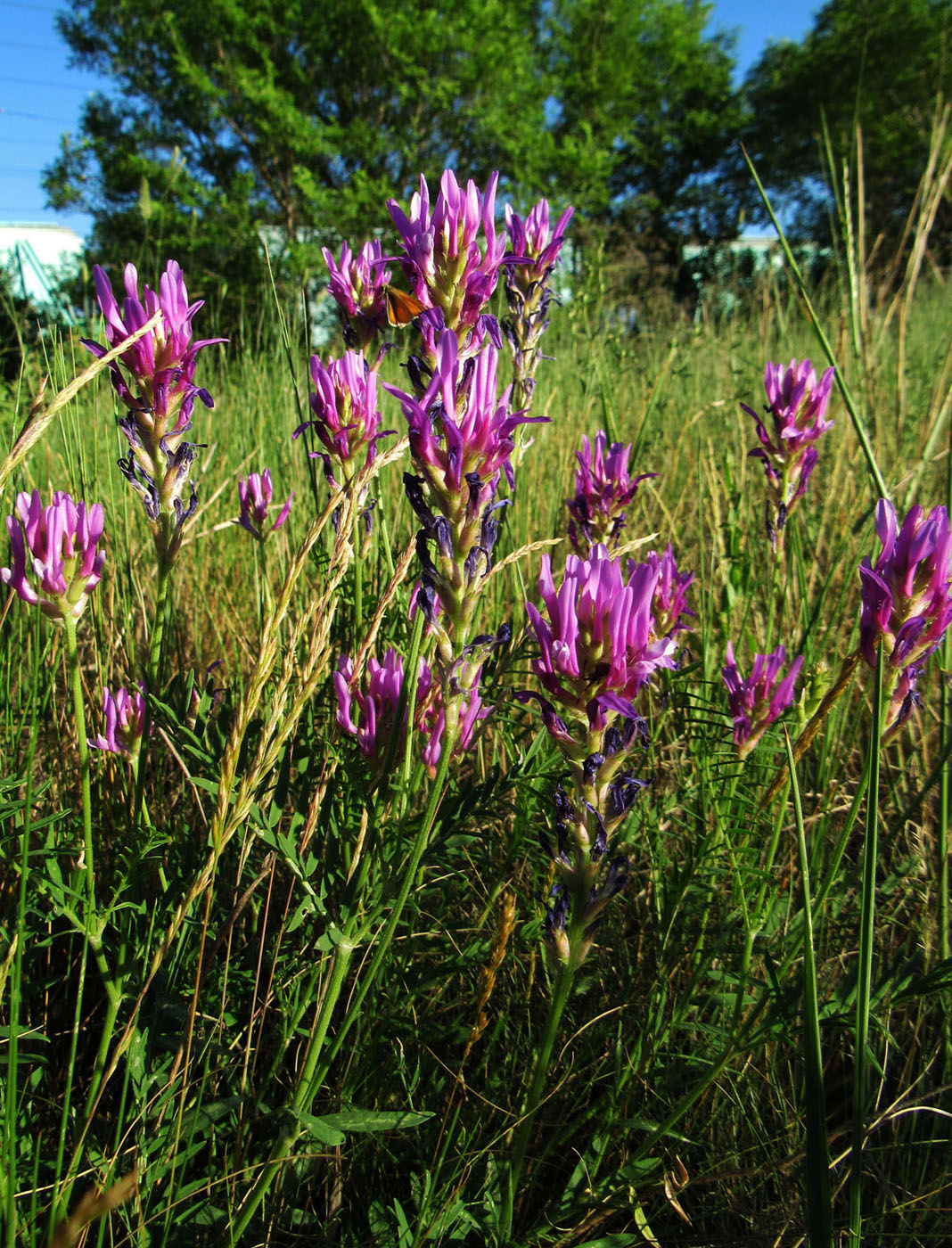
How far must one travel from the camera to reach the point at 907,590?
1.03 meters

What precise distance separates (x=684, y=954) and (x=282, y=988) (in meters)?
0.71

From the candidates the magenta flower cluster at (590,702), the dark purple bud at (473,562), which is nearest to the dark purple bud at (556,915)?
the magenta flower cluster at (590,702)

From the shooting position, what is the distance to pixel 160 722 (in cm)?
117

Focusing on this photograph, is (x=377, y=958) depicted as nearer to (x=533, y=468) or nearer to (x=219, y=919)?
(x=219, y=919)

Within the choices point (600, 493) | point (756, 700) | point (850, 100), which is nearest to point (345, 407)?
point (600, 493)

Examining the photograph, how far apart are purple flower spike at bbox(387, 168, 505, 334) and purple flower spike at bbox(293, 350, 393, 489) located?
0.72ft

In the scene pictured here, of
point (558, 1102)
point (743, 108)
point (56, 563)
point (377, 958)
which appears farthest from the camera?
point (743, 108)

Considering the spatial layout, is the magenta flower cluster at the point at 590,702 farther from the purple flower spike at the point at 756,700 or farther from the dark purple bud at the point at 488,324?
the purple flower spike at the point at 756,700

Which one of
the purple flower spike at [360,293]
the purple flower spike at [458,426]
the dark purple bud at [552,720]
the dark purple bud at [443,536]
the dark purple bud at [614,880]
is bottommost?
the dark purple bud at [614,880]

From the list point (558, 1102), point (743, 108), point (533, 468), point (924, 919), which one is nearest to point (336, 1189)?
point (558, 1102)

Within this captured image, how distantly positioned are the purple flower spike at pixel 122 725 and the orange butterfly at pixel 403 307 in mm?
749

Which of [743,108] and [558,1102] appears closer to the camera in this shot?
[558,1102]

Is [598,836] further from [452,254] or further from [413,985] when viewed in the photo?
[452,254]

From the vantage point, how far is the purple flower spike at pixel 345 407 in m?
1.22
